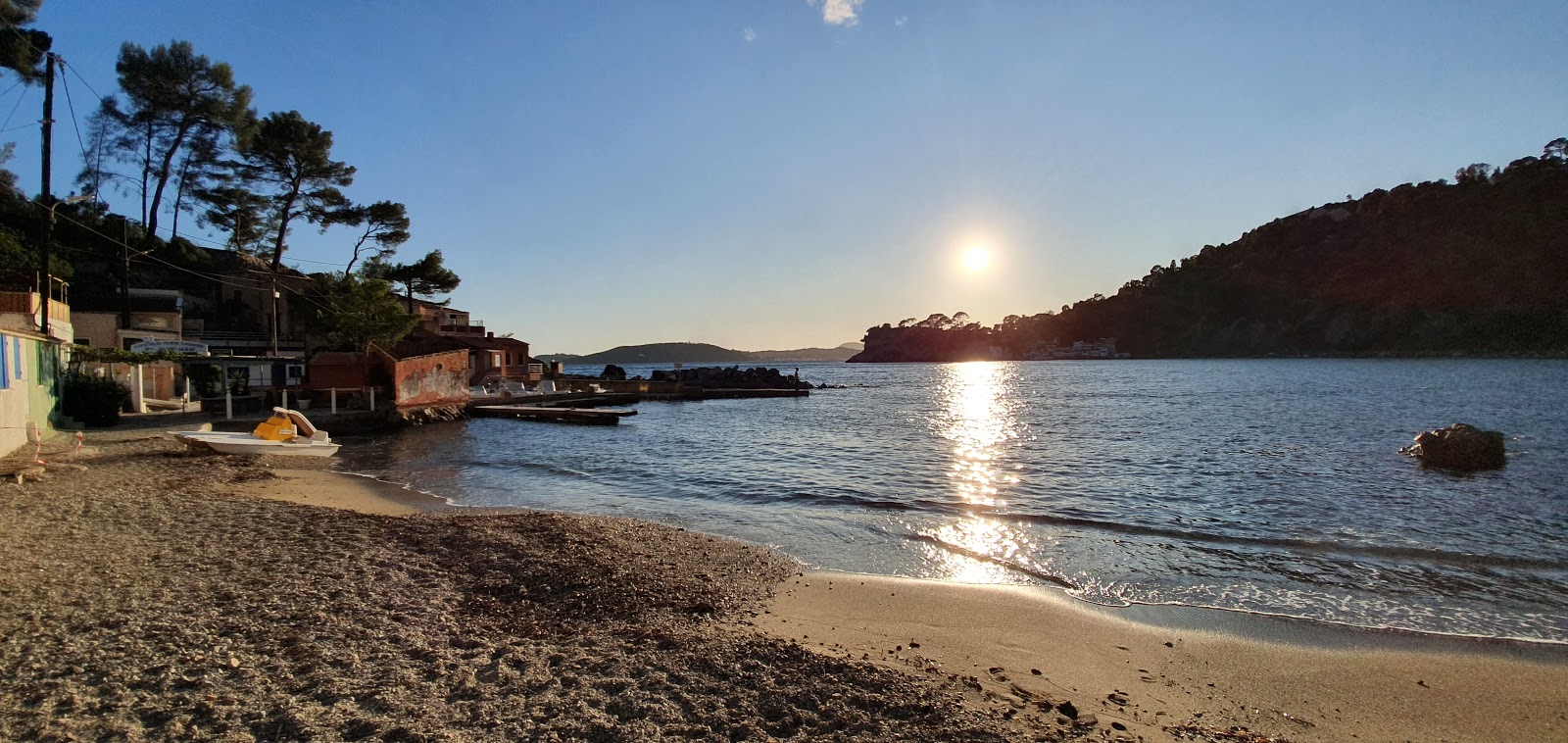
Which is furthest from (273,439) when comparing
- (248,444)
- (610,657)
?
(610,657)

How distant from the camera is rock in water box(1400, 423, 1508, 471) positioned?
16.7 meters

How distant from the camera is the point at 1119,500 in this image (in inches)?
Answer: 535

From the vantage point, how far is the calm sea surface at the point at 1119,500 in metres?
8.09

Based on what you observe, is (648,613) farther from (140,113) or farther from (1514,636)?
(140,113)

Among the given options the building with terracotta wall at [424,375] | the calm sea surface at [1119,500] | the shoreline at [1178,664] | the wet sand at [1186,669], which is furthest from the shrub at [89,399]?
the wet sand at [1186,669]

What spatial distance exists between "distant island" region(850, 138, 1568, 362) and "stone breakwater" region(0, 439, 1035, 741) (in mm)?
144016

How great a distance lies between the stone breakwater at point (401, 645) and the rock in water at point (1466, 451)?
18542mm

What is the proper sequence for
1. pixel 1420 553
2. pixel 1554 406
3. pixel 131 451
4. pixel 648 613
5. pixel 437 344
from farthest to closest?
pixel 437 344
pixel 1554 406
pixel 131 451
pixel 1420 553
pixel 648 613

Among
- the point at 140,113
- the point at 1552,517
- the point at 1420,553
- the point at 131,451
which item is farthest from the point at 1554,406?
the point at 140,113

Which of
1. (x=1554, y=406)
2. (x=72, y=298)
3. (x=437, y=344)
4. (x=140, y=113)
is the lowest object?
(x=1554, y=406)

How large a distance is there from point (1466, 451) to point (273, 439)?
2919 centimetres

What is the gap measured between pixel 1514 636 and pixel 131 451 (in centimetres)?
2318

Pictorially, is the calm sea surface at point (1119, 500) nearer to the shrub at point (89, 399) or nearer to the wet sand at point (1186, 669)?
the wet sand at point (1186, 669)

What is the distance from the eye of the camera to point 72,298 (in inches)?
1479
